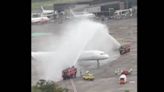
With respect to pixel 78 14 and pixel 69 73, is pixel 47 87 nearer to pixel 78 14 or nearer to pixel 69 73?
pixel 69 73

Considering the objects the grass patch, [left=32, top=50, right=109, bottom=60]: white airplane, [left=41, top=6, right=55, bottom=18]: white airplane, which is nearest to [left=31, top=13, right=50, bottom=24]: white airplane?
[left=41, top=6, right=55, bottom=18]: white airplane

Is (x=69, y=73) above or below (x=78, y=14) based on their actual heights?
below

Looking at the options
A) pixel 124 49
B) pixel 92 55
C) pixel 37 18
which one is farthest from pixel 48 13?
pixel 124 49

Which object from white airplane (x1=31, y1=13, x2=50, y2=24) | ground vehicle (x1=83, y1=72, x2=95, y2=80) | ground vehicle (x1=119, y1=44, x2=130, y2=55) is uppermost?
white airplane (x1=31, y1=13, x2=50, y2=24)

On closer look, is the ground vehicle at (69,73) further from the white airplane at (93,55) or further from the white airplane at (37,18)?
the white airplane at (37,18)

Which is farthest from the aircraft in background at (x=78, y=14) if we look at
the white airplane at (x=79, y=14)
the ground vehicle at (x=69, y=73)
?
the ground vehicle at (x=69, y=73)

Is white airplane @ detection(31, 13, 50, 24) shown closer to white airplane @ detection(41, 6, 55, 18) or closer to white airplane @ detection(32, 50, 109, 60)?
white airplane @ detection(41, 6, 55, 18)

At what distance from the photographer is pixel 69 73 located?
4.82 feet

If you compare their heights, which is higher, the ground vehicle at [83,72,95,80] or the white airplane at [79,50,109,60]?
the white airplane at [79,50,109,60]

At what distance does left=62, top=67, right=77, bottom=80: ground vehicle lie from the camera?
1.47 m

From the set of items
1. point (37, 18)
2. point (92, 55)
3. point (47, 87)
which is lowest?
point (47, 87)

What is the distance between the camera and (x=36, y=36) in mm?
1444
